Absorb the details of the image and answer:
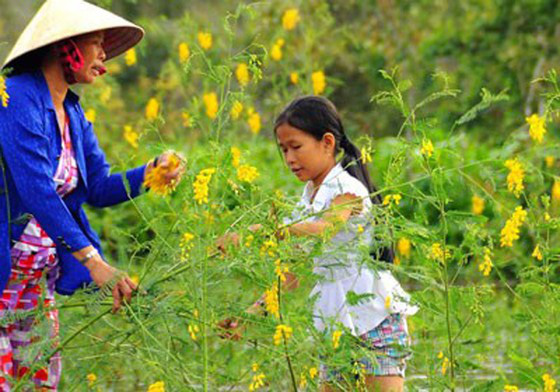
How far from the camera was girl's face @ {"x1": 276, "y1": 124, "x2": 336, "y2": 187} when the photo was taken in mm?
3887

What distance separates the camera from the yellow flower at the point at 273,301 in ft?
10.0

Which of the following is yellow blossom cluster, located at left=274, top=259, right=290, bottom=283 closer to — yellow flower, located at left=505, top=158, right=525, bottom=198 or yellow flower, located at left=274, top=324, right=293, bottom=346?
yellow flower, located at left=274, top=324, right=293, bottom=346

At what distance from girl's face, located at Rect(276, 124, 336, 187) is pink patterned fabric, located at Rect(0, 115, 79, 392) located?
652 mm

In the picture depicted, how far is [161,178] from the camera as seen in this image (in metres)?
3.11

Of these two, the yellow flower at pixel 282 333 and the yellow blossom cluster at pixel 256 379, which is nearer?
the yellow flower at pixel 282 333

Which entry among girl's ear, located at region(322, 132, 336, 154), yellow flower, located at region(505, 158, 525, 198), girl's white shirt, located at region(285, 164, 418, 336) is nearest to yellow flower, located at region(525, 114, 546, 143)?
yellow flower, located at region(505, 158, 525, 198)

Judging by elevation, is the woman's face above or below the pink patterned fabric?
above

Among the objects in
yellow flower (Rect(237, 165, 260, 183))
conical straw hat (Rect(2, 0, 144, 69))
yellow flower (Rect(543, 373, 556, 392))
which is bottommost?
yellow flower (Rect(543, 373, 556, 392))

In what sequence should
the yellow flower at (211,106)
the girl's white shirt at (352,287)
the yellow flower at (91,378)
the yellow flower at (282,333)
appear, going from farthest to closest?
1. the yellow flower at (211,106)
2. the girl's white shirt at (352,287)
3. the yellow flower at (91,378)
4. the yellow flower at (282,333)

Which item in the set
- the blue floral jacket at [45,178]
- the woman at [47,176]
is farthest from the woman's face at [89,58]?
the blue floral jacket at [45,178]

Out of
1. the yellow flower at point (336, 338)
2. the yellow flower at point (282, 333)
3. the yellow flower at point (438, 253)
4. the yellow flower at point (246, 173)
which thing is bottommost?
the yellow flower at point (336, 338)

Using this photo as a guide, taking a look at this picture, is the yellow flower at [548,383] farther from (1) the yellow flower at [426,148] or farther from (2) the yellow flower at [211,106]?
(2) the yellow flower at [211,106]

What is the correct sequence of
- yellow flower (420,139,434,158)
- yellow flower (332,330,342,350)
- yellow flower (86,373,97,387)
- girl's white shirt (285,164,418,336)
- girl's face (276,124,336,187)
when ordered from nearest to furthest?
yellow flower (332,330,342,350) → yellow flower (420,139,434,158) → yellow flower (86,373,97,387) → girl's white shirt (285,164,418,336) → girl's face (276,124,336,187)

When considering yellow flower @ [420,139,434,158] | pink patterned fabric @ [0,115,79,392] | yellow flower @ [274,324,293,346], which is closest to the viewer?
yellow flower @ [274,324,293,346]
